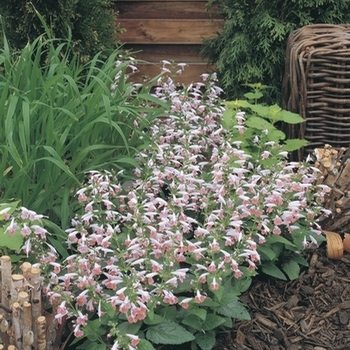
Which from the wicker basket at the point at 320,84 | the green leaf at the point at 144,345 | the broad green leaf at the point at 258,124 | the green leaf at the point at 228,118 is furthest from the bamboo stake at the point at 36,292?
the wicker basket at the point at 320,84

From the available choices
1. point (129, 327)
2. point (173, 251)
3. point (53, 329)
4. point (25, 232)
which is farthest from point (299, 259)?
point (25, 232)

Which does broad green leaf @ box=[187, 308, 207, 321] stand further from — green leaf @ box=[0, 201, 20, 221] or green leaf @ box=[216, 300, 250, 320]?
green leaf @ box=[0, 201, 20, 221]

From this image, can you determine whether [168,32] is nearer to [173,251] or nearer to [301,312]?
[301,312]

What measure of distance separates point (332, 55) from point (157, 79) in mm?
1018

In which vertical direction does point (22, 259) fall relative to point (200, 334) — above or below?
above

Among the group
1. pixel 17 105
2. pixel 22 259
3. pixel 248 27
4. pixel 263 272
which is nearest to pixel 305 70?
pixel 248 27

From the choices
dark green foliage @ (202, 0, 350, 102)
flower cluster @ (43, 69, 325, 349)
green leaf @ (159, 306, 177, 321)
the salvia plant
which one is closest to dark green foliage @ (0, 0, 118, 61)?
dark green foliage @ (202, 0, 350, 102)

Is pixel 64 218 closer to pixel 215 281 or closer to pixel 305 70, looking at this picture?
pixel 215 281

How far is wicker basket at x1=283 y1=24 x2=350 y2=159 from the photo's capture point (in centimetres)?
357

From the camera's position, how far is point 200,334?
229 centimetres

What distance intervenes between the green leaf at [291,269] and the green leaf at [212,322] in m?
0.55

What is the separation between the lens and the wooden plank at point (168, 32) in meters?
5.54

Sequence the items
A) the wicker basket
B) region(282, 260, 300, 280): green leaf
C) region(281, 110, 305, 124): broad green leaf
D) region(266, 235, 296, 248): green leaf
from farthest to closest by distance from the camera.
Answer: the wicker basket → region(281, 110, 305, 124): broad green leaf → region(282, 260, 300, 280): green leaf → region(266, 235, 296, 248): green leaf

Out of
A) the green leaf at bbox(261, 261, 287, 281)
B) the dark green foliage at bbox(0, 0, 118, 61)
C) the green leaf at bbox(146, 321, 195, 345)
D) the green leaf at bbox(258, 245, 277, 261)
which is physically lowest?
the green leaf at bbox(261, 261, 287, 281)
